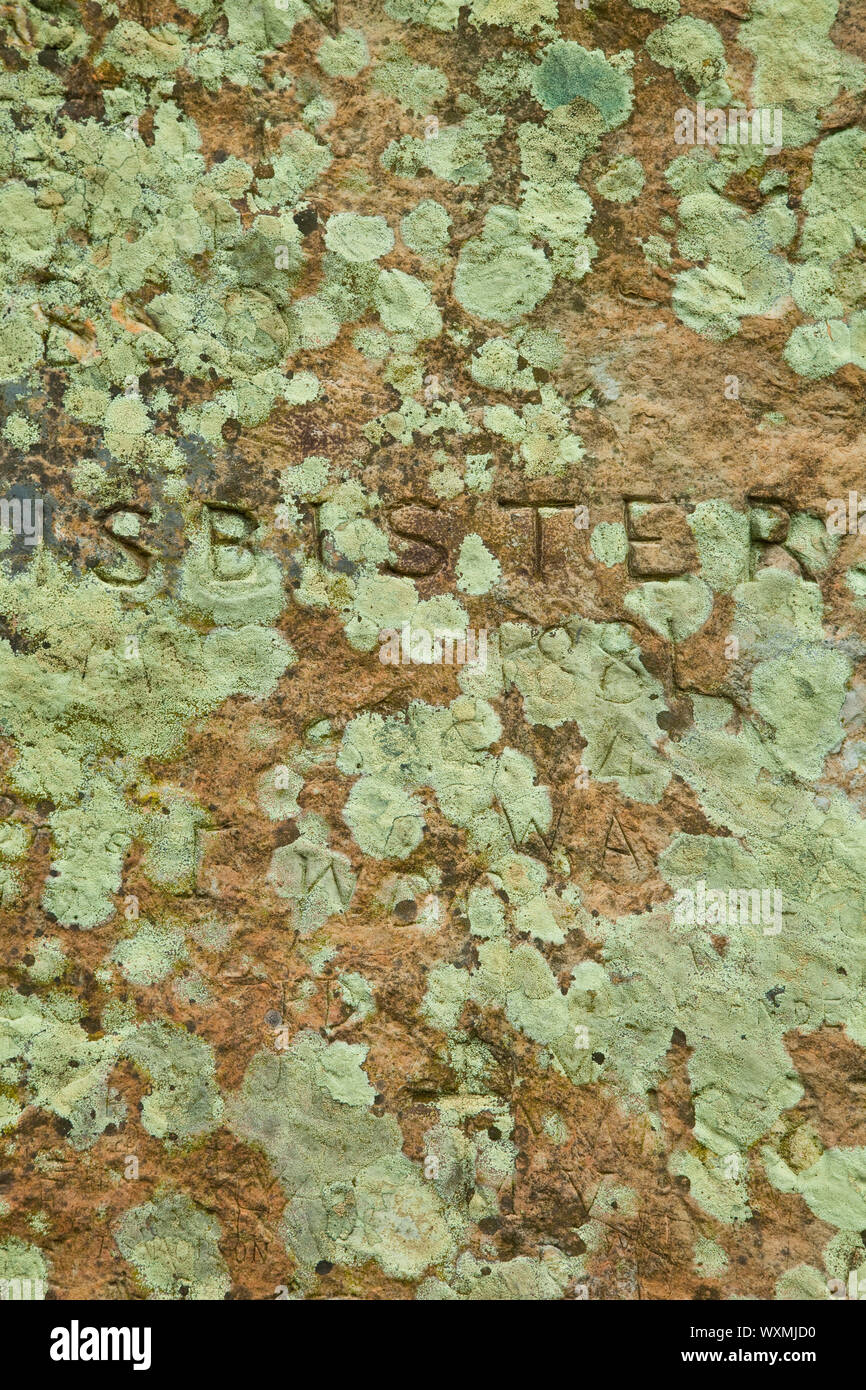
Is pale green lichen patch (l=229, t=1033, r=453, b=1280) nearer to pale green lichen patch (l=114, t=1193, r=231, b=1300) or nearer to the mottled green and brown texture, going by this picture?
the mottled green and brown texture

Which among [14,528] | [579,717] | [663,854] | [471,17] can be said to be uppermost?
[471,17]

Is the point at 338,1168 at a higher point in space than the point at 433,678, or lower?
lower

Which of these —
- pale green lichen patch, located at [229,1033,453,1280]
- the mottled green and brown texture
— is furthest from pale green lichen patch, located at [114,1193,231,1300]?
pale green lichen patch, located at [229,1033,453,1280]

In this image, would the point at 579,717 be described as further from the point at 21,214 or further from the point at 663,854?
the point at 21,214

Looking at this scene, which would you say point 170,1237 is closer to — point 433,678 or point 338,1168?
point 338,1168

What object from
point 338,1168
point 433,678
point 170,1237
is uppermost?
point 433,678

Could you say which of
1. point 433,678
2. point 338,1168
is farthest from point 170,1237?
point 433,678

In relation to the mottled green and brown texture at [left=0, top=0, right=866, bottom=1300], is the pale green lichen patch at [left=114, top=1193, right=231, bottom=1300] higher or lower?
lower

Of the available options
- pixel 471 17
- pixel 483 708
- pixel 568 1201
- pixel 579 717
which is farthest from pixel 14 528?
pixel 568 1201

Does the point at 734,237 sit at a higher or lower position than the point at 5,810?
higher
